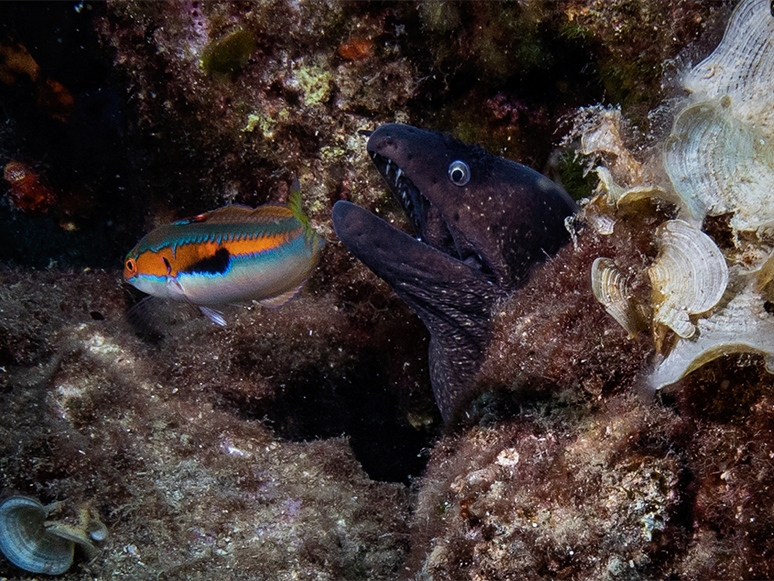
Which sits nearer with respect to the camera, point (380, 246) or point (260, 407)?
point (380, 246)

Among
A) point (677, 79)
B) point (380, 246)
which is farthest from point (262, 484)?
point (677, 79)

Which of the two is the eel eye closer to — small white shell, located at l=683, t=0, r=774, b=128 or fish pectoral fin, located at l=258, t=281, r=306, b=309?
fish pectoral fin, located at l=258, t=281, r=306, b=309

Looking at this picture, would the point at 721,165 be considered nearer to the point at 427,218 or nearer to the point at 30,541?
the point at 427,218

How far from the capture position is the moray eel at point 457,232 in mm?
2818

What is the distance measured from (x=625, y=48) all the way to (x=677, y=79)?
→ 54.9 inches

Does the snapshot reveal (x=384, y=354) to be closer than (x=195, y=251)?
No

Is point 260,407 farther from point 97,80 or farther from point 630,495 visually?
point 97,80

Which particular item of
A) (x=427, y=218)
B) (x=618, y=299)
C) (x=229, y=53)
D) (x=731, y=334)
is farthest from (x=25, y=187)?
(x=731, y=334)

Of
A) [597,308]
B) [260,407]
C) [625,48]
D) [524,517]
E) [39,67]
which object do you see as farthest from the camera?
[39,67]

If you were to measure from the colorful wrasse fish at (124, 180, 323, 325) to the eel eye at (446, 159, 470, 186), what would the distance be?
954mm

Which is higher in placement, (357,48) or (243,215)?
(357,48)

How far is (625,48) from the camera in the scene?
124 inches

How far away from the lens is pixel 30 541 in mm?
2477

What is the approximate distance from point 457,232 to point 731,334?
5.93 ft
